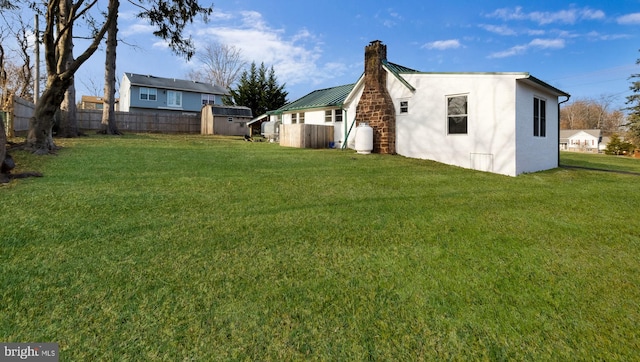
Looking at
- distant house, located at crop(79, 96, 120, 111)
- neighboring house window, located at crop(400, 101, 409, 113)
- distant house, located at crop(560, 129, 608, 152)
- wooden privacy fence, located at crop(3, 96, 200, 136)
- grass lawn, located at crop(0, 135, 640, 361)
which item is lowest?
grass lawn, located at crop(0, 135, 640, 361)

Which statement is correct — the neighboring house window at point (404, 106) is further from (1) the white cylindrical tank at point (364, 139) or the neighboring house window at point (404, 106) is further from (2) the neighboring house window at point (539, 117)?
(2) the neighboring house window at point (539, 117)

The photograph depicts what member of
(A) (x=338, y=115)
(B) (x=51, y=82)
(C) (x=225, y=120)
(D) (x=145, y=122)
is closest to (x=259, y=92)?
(C) (x=225, y=120)

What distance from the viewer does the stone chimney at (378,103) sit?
13.7 m

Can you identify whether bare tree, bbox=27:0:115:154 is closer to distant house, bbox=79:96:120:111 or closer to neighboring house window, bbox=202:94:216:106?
neighboring house window, bbox=202:94:216:106

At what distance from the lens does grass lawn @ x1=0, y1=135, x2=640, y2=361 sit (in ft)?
6.99

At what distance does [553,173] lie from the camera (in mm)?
10781

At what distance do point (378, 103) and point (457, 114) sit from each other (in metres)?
3.51

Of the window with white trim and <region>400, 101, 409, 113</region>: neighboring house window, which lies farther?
the window with white trim

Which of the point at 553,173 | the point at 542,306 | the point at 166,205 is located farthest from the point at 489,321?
the point at 553,173

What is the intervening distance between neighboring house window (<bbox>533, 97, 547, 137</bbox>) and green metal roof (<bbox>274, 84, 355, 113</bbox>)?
8.55 meters

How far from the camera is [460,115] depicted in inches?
449

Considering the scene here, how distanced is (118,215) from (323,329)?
3.47 metres

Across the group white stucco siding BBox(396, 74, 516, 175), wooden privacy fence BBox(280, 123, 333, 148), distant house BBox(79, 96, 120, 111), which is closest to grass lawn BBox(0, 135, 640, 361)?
white stucco siding BBox(396, 74, 516, 175)

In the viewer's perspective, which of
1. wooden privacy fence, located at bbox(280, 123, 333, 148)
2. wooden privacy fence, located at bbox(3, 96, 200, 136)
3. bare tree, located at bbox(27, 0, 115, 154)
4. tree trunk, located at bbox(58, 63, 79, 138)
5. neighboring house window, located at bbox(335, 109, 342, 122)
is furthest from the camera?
wooden privacy fence, located at bbox(3, 96, 200, 136)
